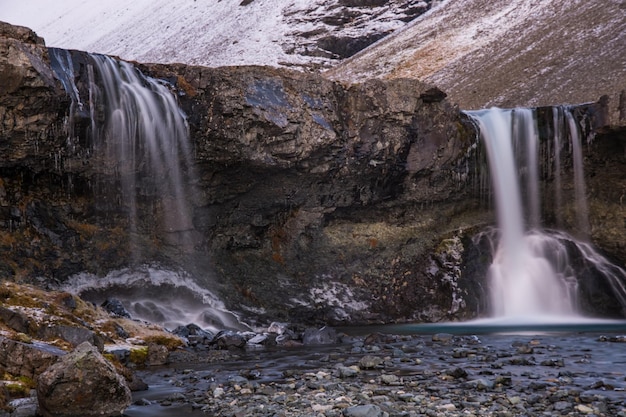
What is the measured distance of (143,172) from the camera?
19.2m

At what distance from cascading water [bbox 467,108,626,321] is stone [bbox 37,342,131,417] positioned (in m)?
14.9

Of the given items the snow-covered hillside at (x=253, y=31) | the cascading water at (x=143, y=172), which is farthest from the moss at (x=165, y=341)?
the snow-covered hillside at (x=253, y=31)

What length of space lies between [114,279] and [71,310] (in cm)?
632

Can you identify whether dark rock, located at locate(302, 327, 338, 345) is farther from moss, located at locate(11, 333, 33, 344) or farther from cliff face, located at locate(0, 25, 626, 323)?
moss, located at locate(11, 333, 33, 344)

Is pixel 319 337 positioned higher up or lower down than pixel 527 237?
lower down

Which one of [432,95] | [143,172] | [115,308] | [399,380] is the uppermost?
[432,95]

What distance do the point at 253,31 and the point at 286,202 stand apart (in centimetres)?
6708

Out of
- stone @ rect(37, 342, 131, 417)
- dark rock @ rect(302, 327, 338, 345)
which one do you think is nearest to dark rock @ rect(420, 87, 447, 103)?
dark rock @ rect(302, 327, 338, 345)

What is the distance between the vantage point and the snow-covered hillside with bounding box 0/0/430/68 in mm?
73875

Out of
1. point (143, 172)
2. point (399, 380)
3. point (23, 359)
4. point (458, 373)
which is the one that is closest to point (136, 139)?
point (143, 172)

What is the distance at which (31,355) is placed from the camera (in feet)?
29.3

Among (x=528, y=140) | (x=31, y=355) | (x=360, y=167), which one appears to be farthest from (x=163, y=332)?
(x=528, y=140)

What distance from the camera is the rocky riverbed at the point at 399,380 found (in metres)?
7.61

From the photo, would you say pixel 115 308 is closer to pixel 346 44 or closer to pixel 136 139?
pixel 136 139
